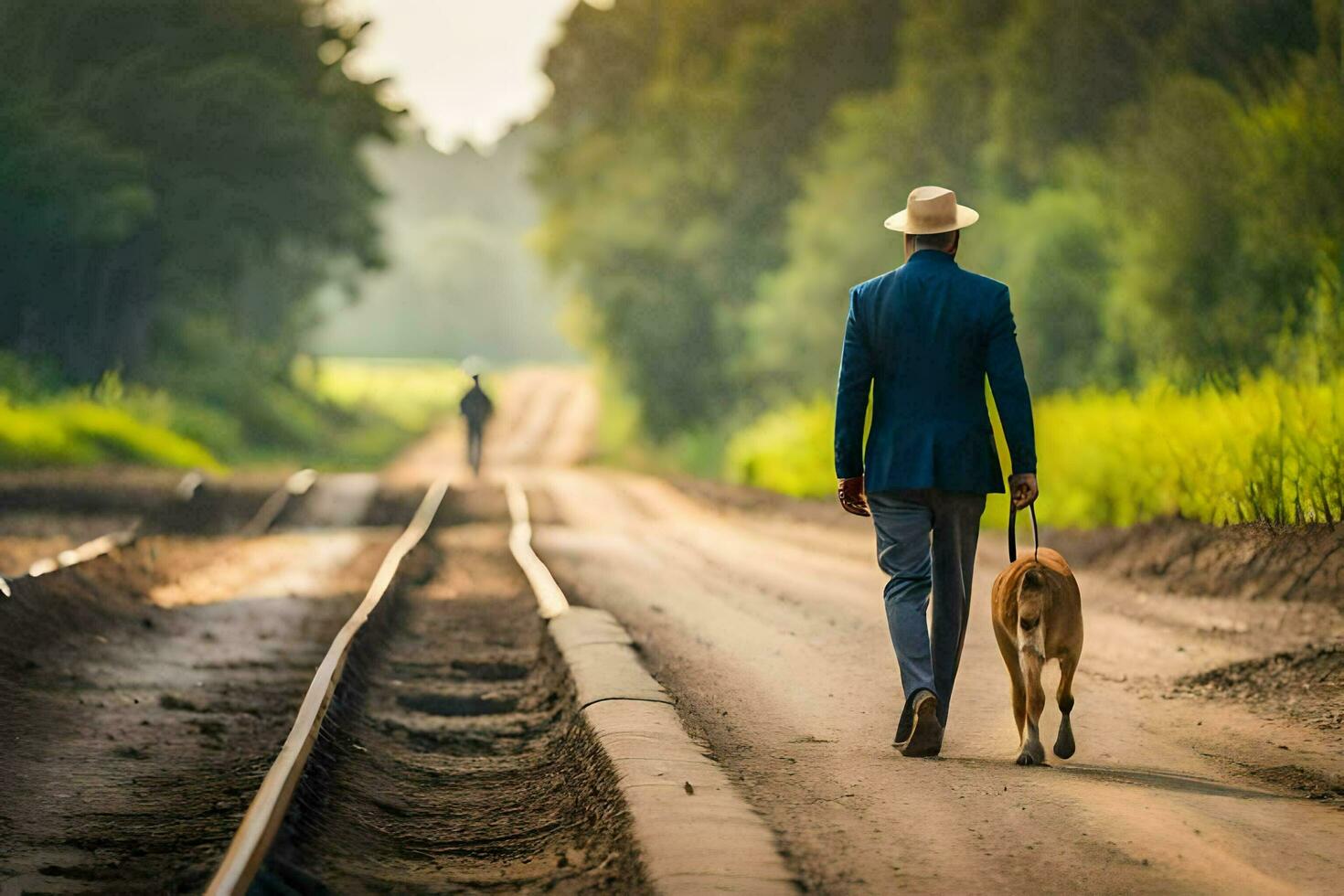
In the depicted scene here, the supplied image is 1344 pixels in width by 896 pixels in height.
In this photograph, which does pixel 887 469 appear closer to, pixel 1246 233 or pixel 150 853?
pixel 150 853

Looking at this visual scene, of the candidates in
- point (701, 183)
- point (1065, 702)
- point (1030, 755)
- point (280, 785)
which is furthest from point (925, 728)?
point (701, 183)

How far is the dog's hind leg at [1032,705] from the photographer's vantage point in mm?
6215

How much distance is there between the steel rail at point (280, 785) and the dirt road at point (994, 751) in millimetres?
1691

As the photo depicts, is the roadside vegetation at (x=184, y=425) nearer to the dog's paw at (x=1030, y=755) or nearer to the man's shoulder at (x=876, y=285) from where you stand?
the man's shoulder at (x=876, y=285)

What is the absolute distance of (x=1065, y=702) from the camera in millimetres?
6434

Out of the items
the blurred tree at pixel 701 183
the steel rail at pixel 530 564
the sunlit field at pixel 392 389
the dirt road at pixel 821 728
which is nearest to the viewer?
the dirt road at pixel 821 728

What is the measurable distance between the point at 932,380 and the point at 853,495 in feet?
1.91

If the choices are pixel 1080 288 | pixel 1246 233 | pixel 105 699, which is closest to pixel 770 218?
pixel 1080 288

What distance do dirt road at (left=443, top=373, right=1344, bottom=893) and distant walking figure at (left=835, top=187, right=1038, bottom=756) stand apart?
511 mm

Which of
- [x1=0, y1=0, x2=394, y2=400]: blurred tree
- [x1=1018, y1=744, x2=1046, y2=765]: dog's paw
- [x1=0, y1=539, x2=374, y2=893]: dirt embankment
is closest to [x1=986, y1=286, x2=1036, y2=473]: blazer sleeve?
[x1=1018, y1=744, x2=1046, y2=765]: dog's paw

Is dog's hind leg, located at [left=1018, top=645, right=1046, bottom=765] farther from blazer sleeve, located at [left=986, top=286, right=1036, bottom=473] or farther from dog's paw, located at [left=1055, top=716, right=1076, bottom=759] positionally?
blazer sleeve, located at [left=986, top=286, right=1036, bottom=473]

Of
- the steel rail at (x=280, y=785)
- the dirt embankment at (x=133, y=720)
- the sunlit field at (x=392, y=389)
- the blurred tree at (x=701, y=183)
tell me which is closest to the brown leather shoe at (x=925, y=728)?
the steel rail at (x=280, y=785)

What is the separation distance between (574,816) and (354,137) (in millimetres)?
42052

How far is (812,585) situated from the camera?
46.7 ft
